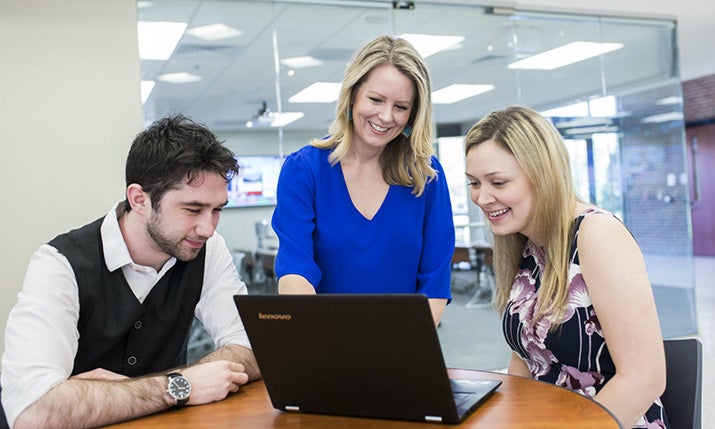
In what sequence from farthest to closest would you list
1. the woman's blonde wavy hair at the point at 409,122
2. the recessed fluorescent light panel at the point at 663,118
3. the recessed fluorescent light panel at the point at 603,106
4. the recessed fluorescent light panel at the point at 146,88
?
1. the recessed fluorescent light panel at the point at 663,118
2. the recessed fluorescent light panel at the point at 603,106
3. the recessed fluorescent light panel at the point at 146,88
4. the woman's blonde wavy hair at the point at 409,122

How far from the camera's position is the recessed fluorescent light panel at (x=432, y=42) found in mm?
5207

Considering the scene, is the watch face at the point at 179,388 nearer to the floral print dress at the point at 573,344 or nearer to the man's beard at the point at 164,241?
the man's beard at the point at 164,241

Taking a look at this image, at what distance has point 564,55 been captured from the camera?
18.7 feet

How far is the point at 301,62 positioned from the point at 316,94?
0.91ft

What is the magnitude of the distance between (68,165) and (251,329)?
3.33 m

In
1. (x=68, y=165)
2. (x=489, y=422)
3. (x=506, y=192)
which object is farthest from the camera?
(x=68, y=165)

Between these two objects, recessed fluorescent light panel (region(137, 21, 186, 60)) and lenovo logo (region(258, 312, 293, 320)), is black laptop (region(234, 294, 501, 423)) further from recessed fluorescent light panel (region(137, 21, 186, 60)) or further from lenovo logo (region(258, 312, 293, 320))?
recessed fluorescent light panel (region(137, 21, 186, 60))

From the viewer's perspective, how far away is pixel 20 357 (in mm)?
1394

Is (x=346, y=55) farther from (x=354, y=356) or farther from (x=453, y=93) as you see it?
(x=354, y=356)

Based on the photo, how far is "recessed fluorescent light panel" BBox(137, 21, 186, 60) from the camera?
4340mm

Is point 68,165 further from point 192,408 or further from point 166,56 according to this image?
point 192,408

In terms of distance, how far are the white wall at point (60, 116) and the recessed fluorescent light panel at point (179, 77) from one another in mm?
201

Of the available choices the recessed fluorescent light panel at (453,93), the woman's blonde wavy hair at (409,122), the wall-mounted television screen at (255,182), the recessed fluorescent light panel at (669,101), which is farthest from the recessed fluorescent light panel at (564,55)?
the woman's blonde wavy hair at (409,122)

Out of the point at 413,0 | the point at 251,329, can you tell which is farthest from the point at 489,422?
the point at 413,0
